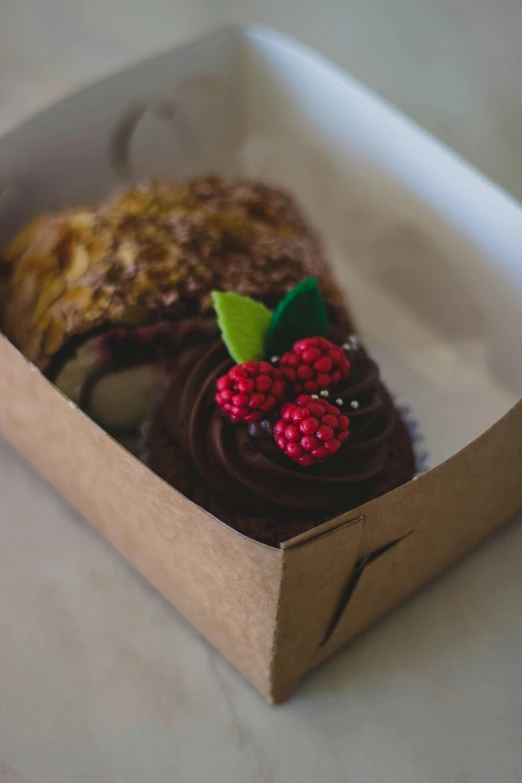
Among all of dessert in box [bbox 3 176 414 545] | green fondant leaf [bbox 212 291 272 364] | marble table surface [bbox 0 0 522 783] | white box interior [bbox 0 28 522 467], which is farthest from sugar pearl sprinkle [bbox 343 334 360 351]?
marble table surface [bbox 0 0 522 783]

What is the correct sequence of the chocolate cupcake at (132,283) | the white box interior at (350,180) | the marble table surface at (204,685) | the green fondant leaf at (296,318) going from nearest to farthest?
the marble table surface at (204,685), the green fondant leaf at (296,318), the chocolate cupcake at (132,283), the white box interior at (350,180)

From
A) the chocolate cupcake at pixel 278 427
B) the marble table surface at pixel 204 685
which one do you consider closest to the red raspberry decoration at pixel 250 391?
the chocolate cupcake at pixel 278 427

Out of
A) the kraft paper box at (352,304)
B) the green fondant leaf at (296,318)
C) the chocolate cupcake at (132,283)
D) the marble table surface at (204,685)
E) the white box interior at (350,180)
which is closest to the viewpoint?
the kraft paper box at (352,304)

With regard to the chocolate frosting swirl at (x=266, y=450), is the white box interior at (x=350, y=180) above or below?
above

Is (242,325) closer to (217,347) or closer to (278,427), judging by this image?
(217,347)

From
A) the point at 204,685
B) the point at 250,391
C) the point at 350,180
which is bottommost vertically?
the point at 204,685

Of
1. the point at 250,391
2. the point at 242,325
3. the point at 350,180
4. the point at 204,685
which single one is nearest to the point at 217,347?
the point at 242,325

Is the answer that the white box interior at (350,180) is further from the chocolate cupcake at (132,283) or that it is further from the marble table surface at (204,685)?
the marble table surface at (204,685)

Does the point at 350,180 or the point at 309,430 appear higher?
the point at 350,180

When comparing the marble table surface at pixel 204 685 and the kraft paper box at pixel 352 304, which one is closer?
the kraft paper box at pixel 352 304
